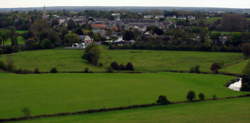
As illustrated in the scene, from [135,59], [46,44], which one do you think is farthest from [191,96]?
[46,44]

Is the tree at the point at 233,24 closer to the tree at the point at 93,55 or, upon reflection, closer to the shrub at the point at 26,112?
the tree at the point at 93,55

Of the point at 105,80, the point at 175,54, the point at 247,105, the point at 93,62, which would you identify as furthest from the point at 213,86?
the point at 175,54

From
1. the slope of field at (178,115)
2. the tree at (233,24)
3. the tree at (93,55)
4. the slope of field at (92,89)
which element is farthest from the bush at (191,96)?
the tree at (233,24)

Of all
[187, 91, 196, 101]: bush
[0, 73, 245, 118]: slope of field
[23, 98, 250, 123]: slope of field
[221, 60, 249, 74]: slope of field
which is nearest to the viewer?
[23, 98, 250, 123]: slope of field

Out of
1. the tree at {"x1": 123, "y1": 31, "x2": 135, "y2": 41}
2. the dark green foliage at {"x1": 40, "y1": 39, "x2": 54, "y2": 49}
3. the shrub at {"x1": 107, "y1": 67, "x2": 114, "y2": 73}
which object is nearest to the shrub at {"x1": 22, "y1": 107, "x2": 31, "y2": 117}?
the shrub at {"x1": 107, "y1": 67, "x2": 114, "y2": 73}

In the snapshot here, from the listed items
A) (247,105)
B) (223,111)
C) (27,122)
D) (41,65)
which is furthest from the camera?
(41,65)

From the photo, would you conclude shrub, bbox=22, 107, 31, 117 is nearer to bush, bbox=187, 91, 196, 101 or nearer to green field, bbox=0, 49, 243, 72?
bush, bbox=187, 91, 196, 101

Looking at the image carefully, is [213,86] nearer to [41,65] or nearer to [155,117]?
[155,117]
